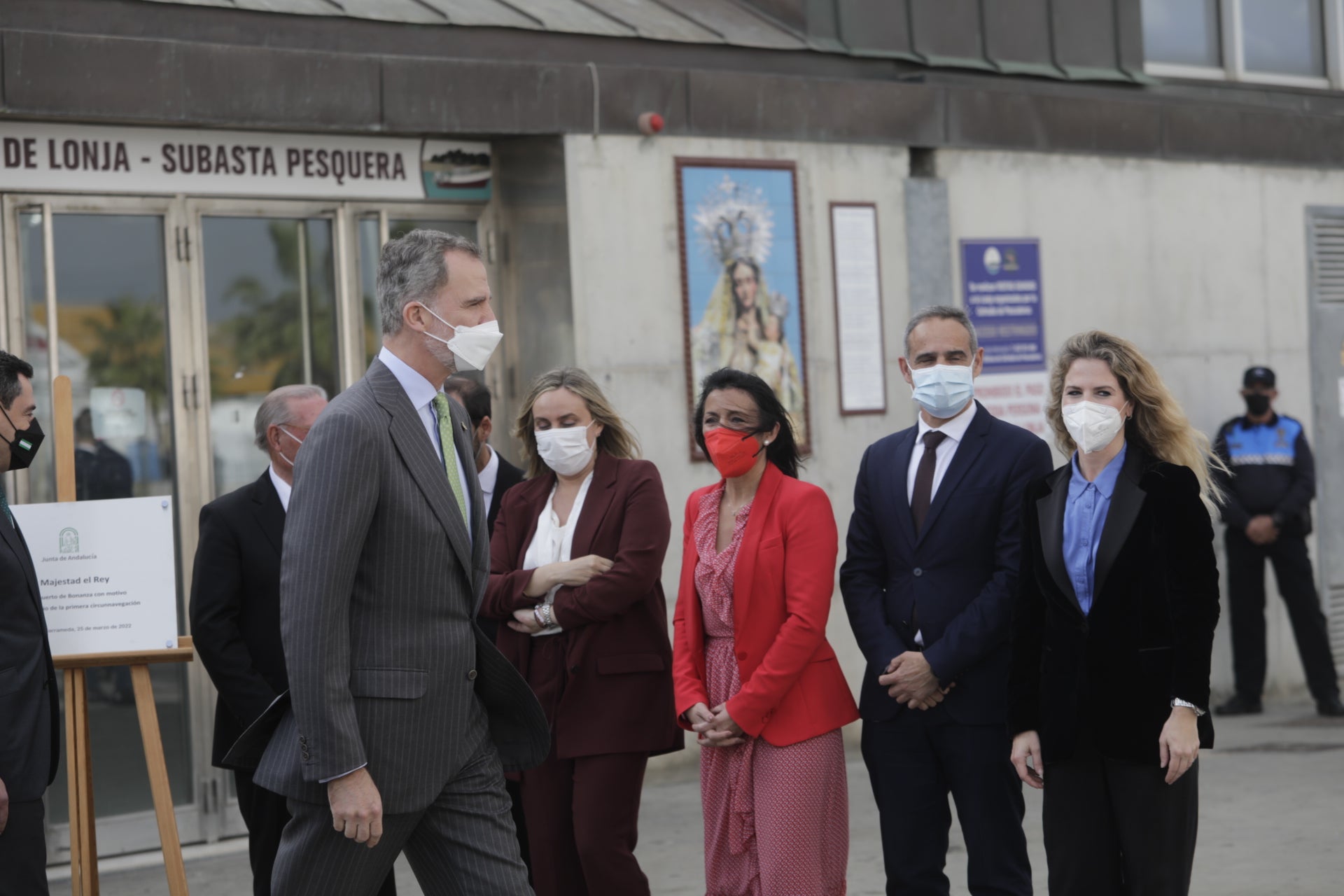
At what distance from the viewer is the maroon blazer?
532cm

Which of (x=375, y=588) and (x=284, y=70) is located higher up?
(x=284, y=70)

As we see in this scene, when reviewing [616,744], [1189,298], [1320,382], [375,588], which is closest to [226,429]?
[616,744]

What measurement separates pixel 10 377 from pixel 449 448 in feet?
5.10

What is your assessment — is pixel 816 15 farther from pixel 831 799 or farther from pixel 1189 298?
pixel 831 799

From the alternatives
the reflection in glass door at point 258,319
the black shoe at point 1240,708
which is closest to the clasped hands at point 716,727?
the reflection in glass door at point 258,319

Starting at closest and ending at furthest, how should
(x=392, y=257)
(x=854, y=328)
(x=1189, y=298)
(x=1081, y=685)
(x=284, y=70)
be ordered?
(x=392, y=257)
(x=1081, y=685)
(x=284, y=70)
(x=854, y=328)
(x=1189, y=298)

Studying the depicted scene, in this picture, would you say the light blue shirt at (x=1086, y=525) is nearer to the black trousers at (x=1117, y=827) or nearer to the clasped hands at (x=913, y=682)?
the black trousers at (x=1117, y=827)

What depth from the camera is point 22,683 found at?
4434mm

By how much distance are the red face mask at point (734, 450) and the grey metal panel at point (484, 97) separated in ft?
11.5

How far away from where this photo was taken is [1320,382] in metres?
11.5

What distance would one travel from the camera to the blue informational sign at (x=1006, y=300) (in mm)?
9922

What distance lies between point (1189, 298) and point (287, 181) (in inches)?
233

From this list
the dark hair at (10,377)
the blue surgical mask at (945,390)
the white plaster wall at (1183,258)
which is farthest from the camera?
the white plaster wall at (1183,258)

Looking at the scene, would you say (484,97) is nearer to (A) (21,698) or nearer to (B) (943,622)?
(B) (943,622)
